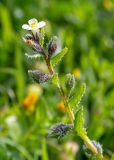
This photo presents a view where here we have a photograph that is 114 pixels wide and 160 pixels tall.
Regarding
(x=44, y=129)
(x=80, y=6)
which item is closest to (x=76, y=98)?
(x=44, y=129)

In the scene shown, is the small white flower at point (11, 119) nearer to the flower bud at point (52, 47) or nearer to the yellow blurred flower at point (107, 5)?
the flower bud at point (52, 47)

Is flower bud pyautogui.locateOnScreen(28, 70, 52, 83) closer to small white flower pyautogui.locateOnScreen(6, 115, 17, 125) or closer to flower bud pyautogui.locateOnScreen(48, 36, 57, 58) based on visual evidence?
flower bud pyautogui.locateOnScreen(48, 36, 57, 58)

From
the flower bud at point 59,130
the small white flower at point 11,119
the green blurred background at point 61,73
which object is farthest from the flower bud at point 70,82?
the small white flower at point 11,119

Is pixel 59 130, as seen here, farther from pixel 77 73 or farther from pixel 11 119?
pixel 77 73

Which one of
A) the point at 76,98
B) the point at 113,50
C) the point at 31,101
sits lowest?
the point at 113,50

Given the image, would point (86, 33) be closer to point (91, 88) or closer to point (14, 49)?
point (14, 49)

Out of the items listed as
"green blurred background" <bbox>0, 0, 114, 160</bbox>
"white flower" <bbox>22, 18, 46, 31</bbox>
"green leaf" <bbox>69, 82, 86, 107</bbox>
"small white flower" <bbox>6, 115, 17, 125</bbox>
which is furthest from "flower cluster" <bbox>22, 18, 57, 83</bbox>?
"small white flower" <bbox>6, 115, 17, 125</bbox>

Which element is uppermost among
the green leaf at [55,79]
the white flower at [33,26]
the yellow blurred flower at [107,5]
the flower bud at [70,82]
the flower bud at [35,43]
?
the white flower at [33,26]

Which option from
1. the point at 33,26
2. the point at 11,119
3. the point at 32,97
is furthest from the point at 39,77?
the point at 32,97
